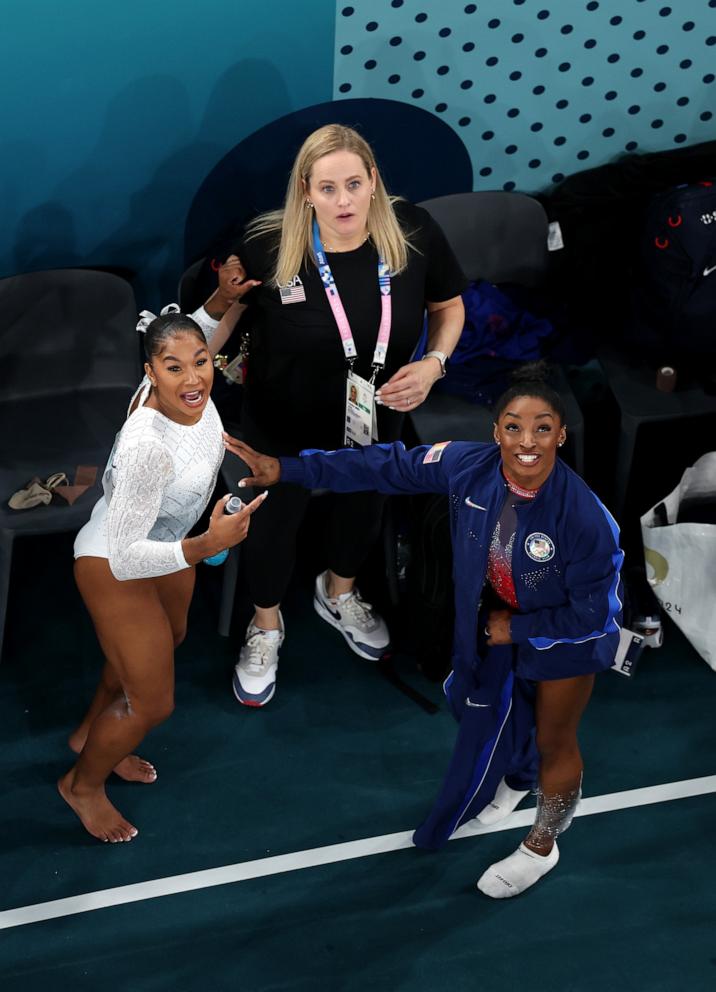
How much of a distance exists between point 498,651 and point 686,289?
5.81 feet

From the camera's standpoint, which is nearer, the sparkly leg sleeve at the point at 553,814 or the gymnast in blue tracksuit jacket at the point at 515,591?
the gymnast in blue tracksuit jacket at the point at 515,591

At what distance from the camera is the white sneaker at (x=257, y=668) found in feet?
13.2

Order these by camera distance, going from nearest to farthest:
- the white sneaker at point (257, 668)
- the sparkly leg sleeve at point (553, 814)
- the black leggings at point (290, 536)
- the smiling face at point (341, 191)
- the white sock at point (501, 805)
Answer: the smiling face at point (341, 191) → the sparkly leg sleeve at point (553, 814) → the white sock at point (501, 805) → the black leggings at point (290, 536) → the white sneaker at point (257, 668)

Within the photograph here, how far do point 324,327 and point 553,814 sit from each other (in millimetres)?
1538

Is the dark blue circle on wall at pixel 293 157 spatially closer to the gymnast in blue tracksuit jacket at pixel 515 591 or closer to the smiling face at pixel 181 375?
the gymnast in blue tracksuit jacket at pixel 515 591

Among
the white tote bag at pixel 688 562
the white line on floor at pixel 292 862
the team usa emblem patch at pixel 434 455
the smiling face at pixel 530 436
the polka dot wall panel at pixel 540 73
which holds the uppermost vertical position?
the polka dot wall panel at pixel 540 73

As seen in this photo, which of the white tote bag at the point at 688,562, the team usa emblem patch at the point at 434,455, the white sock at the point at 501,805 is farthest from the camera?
the white tote bag at the point at 688,562

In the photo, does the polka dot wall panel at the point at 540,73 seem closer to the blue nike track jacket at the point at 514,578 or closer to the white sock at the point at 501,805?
the blue nike track jacket at the point at 514,578

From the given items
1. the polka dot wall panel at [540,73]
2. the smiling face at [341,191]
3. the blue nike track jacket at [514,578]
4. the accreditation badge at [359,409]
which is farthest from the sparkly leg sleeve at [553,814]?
the polka dot wall panel at [540,73]

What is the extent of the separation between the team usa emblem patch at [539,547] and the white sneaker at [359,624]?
1.45 meters

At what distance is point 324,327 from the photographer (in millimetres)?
3465

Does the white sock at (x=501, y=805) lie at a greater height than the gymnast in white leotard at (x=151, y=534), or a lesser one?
lesser

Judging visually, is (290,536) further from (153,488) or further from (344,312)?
(153,488)

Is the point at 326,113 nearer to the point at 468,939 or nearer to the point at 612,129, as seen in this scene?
the point at 612,129
